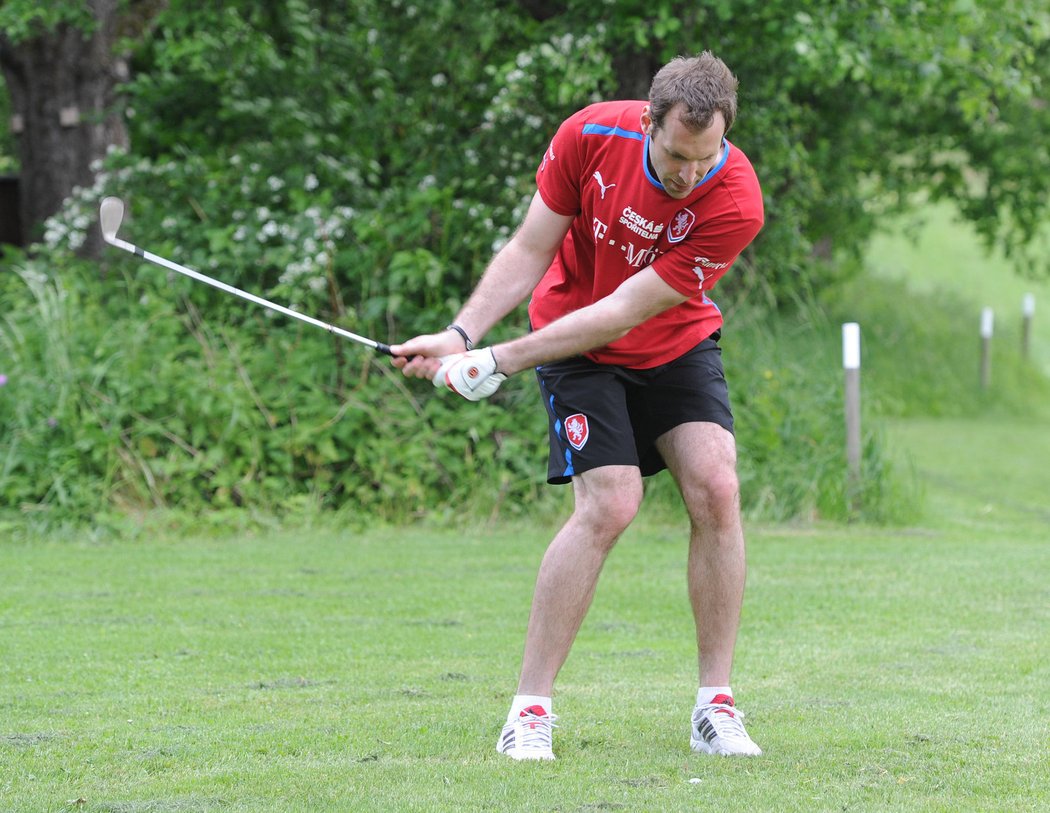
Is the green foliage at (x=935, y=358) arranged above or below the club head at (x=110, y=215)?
below

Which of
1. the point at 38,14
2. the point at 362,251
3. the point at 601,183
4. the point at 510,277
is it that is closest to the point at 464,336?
the point at 510,277

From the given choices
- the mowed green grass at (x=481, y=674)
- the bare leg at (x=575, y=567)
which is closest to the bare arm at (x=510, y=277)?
the bare leg at (x=575, y=567)

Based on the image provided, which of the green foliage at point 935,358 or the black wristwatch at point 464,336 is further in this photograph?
the green foliage at point 935,358

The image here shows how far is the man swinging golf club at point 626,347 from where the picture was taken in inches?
143

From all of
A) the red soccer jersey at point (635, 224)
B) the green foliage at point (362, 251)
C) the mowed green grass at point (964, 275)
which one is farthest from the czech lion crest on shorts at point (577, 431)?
the mowed green grass at point (964, 275)

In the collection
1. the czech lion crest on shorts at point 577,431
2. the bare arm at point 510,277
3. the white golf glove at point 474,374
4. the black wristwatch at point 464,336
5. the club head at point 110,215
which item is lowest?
the czech lion crest on shorts at point 577,431

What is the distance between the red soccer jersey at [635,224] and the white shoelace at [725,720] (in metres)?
0.90

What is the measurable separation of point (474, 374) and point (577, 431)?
0.32 metres

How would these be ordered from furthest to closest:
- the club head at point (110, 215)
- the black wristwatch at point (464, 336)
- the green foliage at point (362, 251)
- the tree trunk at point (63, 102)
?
1. the tree trunk at point (63, 102)
2. the green foliage at point (362, 251)
3. the club head at point (110, 215)
4. the black wristwatch at point (464, 336)

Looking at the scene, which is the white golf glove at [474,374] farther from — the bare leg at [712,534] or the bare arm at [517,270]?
the bare leg at [712,534]

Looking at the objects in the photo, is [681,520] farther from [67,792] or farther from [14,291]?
[67,792]

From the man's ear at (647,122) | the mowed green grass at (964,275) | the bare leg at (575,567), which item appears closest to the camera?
the man's ear at (647,122)

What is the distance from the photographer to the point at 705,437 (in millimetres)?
3826

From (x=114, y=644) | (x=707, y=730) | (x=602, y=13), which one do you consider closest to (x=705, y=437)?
(x=707, y=730)
